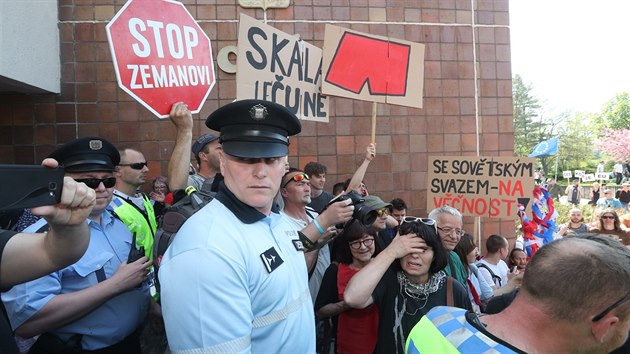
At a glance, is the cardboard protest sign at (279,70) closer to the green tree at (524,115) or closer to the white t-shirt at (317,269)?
the white t-shirt at (317,269)

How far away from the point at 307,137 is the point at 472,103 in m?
2.40

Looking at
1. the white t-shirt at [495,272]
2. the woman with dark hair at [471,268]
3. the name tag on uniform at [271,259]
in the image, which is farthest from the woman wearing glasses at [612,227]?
the name tag on uniform at [271,259]

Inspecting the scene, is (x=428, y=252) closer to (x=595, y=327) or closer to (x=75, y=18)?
(x=595, y=327)

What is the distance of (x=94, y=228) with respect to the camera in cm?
231

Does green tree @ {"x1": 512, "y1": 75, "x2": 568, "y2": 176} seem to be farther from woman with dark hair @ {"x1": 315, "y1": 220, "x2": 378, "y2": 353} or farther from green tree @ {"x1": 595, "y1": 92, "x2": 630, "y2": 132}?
woman with dark hair @ {"x1": 315, "y1": 220, "x2": 378, "y2": 353}

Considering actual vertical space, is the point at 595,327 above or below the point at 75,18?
below

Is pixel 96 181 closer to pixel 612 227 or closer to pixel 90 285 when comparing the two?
pixel 90 285

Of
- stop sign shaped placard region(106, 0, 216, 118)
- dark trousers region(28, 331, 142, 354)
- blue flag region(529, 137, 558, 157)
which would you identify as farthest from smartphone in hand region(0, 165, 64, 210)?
blue flag region(529, 137, 558, 157)

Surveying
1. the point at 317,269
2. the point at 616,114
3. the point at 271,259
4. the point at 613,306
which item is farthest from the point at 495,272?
the point at 616,114

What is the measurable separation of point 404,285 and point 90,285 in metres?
1.56

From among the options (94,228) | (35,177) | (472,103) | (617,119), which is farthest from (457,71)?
(617,119)

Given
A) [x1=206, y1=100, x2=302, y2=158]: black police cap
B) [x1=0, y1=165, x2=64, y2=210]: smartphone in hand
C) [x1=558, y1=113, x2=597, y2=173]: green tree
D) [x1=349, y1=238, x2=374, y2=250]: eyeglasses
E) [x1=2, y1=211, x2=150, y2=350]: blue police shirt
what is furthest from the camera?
[x1=558, y1=113, x2=597, y2=173]: green tree

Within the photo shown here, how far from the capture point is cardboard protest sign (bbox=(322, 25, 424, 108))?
440 cm

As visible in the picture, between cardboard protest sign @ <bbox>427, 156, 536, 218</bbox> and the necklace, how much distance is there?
2308 millimetres
